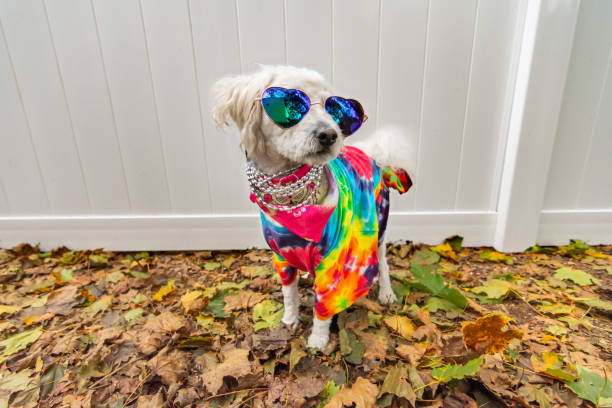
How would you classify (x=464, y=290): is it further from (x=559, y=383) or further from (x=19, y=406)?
(x=19, y=406)

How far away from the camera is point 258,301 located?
1749 mm

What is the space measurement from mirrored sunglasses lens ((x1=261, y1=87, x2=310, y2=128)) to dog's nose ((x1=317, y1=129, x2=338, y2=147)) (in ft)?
0.35

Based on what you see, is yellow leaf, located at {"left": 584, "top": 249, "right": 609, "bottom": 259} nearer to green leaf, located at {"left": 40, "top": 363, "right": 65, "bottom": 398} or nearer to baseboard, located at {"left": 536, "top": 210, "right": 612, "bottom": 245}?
baseboard, located at {"left": 536, "top": 210, "right": 612, "bottom": 245}

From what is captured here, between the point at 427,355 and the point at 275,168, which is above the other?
the point at 275,168

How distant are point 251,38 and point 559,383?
2.31 m

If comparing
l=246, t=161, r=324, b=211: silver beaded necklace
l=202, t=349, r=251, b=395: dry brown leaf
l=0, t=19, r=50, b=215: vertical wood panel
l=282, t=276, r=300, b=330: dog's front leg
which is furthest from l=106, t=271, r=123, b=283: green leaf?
l=246, t=161, r=324, b=211: silver beaded necklace

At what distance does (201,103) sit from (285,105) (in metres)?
1.26

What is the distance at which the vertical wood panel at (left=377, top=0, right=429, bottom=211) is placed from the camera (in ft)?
6.18

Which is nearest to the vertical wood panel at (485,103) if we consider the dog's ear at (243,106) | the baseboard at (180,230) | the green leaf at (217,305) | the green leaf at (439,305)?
the baseboard at (180,230)

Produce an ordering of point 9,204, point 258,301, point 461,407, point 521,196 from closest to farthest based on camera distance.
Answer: point 461,407, point 258,301, point 521,196, point 9,204

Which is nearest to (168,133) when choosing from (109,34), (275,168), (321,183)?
(109,34)

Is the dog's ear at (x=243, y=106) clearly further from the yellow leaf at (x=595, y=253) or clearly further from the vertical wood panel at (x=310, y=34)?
the yellow leaf at (x=595, y=253)

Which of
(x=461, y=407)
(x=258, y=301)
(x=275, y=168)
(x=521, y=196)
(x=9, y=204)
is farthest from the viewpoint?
(x=9, y=204)

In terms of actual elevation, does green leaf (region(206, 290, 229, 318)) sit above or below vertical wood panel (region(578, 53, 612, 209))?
below
